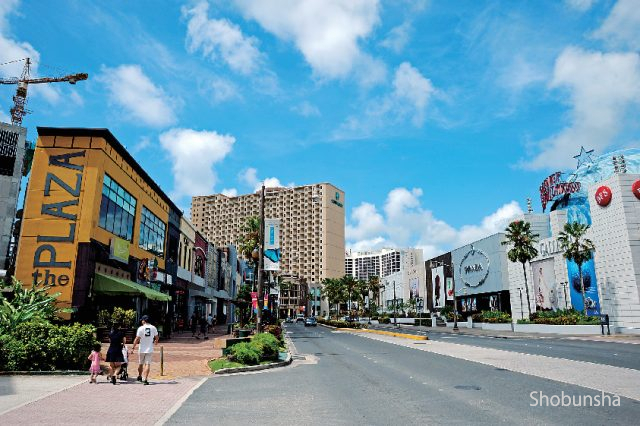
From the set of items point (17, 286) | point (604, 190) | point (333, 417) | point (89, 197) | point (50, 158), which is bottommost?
point (333, 417)

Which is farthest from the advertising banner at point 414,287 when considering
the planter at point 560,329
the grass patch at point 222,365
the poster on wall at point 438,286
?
the grass patch at point 222,365

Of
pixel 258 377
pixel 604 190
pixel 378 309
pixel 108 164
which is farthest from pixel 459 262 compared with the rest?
pixel 258 377

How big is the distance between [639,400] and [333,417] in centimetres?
699

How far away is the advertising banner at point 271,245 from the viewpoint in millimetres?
25291

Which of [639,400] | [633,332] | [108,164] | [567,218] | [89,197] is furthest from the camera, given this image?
[567,218]

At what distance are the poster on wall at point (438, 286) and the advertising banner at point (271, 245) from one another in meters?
83.2

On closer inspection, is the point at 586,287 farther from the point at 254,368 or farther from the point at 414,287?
the point at 414,287

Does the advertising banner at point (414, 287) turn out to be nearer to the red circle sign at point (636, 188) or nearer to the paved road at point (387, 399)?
the red circle sign at point (636, 188)

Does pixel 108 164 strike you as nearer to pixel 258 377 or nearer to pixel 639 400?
pixel 258 377

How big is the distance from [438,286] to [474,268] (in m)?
18.9

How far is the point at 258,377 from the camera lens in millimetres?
15305

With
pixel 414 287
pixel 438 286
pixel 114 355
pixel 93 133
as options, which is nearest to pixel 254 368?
pixel 114 355

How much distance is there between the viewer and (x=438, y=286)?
350ft

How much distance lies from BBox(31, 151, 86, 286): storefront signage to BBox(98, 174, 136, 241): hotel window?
1767mm
